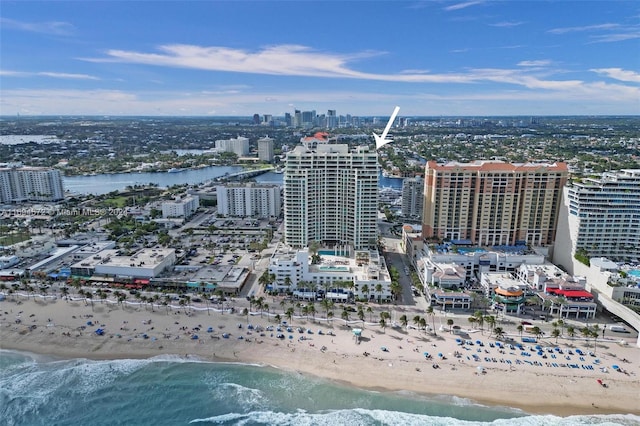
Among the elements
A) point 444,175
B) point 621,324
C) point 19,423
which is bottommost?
point 19,423

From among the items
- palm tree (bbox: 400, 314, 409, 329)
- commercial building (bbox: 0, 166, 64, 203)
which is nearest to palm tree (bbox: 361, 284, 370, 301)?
palm tree (bbox: 400, 314, 409, 329)

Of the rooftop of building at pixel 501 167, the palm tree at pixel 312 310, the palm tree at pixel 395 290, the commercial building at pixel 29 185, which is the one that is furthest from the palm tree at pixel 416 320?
the commercial building at pixel 29 185

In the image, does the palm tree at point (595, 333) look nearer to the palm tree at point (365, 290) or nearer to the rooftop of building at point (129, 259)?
Result: the palm tree at point (365, 290)

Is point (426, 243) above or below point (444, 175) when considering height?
→ below

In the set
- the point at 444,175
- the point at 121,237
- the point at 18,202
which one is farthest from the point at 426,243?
the point at 18,202

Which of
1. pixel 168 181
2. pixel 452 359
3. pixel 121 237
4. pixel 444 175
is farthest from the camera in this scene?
pixel 168 181

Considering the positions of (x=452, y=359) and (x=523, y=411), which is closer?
(x=523, y=411)

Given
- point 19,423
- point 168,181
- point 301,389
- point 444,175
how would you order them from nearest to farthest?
1. point 19,423
2. point 301,389
3. point 444,175
4. point 168,181

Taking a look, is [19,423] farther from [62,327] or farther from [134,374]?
[62,327]
